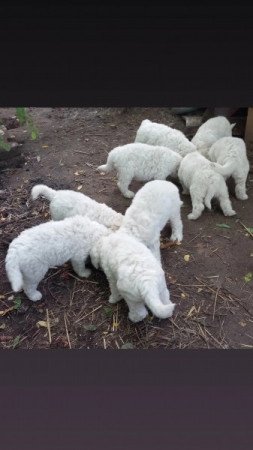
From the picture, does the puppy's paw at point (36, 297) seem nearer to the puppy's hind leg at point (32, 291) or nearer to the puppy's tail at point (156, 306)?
the puppy's hind leg at point (32, 291)

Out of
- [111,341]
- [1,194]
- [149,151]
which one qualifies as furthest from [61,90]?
[1,194]

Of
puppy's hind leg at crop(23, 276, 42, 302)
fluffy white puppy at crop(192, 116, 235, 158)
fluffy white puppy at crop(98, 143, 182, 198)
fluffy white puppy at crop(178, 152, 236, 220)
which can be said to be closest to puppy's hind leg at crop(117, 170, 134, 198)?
fluffy white puppy at crop(98, 143, 182, 198)

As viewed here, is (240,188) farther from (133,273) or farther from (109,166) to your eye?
(133,273)

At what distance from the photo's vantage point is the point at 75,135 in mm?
3992

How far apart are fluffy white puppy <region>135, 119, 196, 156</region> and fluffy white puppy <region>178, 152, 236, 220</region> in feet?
1.08

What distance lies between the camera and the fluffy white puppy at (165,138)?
3277mm

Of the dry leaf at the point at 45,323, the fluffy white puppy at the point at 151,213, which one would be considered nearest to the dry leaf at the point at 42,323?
the dry leaf at the point at 45,323

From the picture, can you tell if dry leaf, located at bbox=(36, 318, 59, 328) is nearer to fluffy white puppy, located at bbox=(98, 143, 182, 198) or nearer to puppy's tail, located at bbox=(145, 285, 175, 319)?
puppy's tail, located at bbox=(145, 285, 175, 319)

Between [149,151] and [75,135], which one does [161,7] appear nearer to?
[149,151]

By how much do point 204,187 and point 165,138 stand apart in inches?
27.6

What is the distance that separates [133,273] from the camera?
191cm

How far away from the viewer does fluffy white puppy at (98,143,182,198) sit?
3.06 m

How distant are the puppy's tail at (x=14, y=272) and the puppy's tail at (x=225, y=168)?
1.52 m

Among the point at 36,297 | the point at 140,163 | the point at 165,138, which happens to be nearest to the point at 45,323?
the point at 36,297
